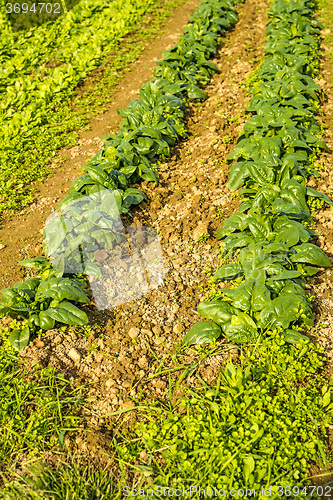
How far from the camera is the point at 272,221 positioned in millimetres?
4082

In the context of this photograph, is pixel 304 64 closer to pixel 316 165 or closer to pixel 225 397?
pixel 316 165

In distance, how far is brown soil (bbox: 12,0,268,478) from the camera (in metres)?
3.18

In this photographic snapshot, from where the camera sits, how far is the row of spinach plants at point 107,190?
3.60 m

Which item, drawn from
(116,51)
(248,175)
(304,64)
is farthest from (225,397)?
(116,51)

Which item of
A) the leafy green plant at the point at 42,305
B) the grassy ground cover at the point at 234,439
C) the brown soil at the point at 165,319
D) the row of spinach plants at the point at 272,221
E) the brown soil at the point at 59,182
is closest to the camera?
the grassy ground cover at the point at 234,439

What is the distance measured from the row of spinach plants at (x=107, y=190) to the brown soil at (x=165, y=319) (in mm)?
213

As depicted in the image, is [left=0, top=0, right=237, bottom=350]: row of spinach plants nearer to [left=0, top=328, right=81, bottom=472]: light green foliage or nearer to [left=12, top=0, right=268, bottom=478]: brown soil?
[left=12, top=0, right=268, bottom=478]: brown soil

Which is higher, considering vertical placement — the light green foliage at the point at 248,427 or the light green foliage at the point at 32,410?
the light green foliage at the point at 32,410

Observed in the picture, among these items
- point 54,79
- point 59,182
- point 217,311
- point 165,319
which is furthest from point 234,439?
point 54,79

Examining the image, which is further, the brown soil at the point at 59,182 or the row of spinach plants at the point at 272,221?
the brown soil at the point at 59,182

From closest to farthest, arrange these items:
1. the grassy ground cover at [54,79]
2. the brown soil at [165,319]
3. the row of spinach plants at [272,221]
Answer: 1. the brown soil at [165,319]
2. the row of spinach plants at [272,221]
3. the grassy ground cover at [54,79]

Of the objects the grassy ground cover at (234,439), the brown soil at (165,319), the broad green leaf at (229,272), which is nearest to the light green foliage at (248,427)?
the grassy ground cover at (234,439)

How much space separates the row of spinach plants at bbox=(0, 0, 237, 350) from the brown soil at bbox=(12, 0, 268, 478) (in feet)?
0.70

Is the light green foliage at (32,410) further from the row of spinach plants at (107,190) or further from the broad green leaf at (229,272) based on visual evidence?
the broad green leaf at (229,272)
